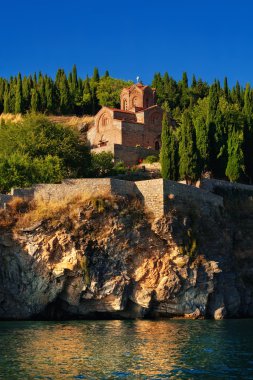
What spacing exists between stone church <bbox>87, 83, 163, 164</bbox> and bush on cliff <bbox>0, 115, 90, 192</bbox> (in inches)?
233

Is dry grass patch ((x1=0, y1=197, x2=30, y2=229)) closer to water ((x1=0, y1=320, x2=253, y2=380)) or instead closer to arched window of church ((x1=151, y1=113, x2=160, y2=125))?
water ((x1=0, y1=320, x2=253, y2=380))

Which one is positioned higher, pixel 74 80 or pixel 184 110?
pixel 74 80

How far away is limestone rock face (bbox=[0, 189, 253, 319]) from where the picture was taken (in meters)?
33.5

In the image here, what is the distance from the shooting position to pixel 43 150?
46500 millimetres

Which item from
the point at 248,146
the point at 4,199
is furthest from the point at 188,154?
the point at 4,199

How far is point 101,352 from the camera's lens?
22609 mm

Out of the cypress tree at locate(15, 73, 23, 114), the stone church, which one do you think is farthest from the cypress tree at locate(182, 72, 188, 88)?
the cypress tree at locate(15, 73, 23, 114)

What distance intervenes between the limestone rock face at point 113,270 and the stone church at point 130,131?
18.5m

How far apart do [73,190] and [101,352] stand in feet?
47.9

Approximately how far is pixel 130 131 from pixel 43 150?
13.3 meters

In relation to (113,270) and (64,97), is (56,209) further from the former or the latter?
(64,97)

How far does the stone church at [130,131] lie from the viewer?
54844 millimetres

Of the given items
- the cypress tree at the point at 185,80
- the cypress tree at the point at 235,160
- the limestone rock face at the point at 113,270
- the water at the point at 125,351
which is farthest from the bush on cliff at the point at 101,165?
the cypress tree at the point at 185,80

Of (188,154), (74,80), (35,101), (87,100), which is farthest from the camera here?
(74,80)
